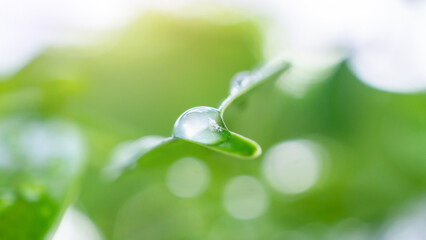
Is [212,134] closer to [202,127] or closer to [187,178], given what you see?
[202,127]

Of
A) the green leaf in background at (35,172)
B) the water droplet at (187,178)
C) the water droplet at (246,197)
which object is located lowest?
the green leaf in background at (35,172)

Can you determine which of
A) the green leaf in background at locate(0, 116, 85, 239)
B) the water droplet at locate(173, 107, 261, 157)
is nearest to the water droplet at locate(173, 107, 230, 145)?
the water droplet at locate(173, 107, 261, 157)

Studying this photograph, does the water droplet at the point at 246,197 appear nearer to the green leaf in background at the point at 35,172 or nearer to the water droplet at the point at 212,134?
the green leaf in background at the point at 35,172

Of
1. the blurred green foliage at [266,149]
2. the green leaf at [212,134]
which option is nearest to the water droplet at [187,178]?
the blurred green foliage at [266,149]

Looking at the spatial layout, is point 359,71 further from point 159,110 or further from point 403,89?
point 159,110

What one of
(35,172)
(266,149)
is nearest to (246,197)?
(266,149)
